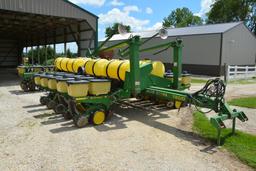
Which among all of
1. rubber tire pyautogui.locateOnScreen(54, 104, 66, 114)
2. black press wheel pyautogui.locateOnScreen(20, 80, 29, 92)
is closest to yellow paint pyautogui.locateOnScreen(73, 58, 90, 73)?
rubber tire pyautogui.locateOnScreen(54, 104, 66, 114)

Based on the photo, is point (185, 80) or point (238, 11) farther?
point (238, 11)

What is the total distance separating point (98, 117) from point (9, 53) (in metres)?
29.4

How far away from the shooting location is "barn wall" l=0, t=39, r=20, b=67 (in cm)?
3170

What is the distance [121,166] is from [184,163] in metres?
0.99

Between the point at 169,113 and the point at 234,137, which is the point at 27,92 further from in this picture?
the point at 234,137

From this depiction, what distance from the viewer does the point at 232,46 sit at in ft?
71.5

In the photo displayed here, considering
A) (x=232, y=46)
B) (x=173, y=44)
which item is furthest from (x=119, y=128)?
(x=232, y=46)

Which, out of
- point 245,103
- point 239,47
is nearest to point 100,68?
point 245,103

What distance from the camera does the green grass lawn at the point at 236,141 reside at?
14.9 feet

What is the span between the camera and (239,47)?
74.6ft

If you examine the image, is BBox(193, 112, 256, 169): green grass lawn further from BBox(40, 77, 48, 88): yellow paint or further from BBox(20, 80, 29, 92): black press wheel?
BBox(20, 80, 29, 92): black press wheel

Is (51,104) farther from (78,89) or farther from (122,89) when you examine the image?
(122,89)

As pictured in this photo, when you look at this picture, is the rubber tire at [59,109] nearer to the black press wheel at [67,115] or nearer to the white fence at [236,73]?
the black press wheel at [67,115]

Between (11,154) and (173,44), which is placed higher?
(173,44)
